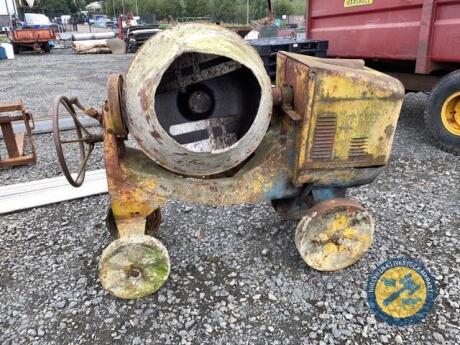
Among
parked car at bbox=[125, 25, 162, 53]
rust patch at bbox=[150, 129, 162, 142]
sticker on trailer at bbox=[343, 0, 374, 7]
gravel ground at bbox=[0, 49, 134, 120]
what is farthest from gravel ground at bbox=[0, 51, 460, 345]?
parked car at bbox=[125, 25, 162, 53]

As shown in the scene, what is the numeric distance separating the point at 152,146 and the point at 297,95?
0.86 metres

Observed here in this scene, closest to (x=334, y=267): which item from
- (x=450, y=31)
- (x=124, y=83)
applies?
(x=124, y=83)

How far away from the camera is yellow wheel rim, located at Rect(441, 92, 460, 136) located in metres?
4.23

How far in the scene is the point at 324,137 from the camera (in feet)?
7.25

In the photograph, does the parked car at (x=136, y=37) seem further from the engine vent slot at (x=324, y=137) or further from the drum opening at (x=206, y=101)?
the engine vent slot at (x=324, y=137)

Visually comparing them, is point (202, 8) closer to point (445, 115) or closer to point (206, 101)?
point (445, 115)

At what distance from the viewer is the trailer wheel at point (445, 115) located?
4.16m

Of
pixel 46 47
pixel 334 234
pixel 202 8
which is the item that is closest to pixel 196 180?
pixel 334 234

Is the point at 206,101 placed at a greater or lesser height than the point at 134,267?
greater

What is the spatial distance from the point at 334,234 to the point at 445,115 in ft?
9.02

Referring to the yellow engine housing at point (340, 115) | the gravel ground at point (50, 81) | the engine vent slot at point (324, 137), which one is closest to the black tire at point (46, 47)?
the gravel ground at point (50, 81)

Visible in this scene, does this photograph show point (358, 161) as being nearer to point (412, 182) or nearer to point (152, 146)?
point (152, 146)

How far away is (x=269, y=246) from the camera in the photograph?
274cm

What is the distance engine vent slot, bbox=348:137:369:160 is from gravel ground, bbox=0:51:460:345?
720 mm
